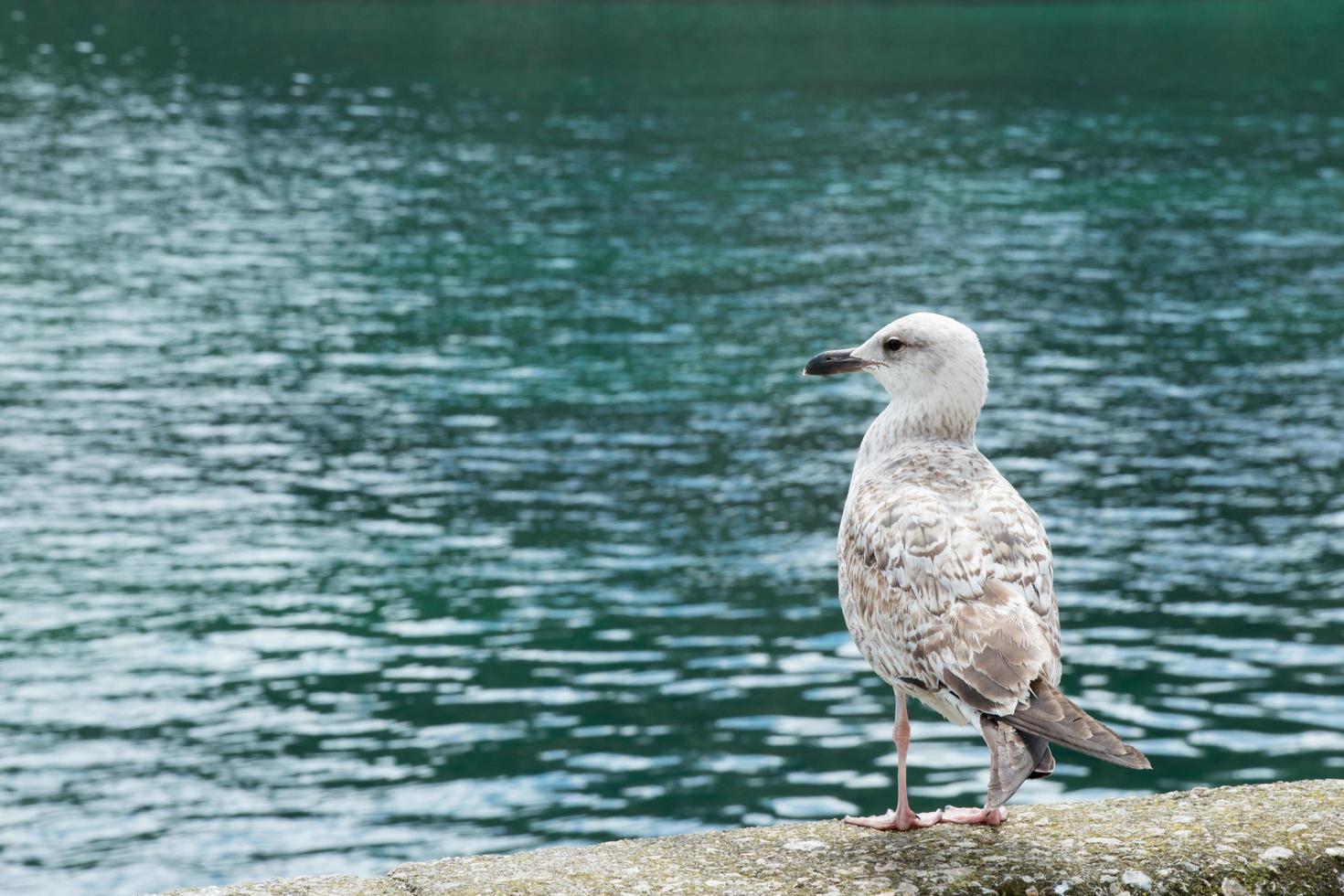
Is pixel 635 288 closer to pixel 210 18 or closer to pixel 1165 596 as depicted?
pixel 1165 596

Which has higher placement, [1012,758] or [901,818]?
[1012,758]

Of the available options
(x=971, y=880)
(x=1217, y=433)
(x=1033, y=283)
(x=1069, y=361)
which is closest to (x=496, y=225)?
(x=1033, y=283)

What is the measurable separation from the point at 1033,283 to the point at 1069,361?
21.8 feet

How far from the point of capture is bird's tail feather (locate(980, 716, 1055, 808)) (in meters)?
5.41

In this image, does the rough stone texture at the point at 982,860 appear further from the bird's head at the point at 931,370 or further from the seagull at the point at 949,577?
the bird's head at the point at 931,370

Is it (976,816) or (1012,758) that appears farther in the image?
(976,816)

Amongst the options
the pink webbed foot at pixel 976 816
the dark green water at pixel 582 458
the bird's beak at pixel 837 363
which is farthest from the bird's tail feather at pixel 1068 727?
the dark green water at pixel 582 458

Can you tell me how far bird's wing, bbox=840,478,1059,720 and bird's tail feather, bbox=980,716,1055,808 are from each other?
0.28 ft

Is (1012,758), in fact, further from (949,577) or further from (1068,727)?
(949,577)

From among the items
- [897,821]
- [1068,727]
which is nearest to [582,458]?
[897,821]

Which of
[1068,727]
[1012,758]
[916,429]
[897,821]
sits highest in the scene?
[916,429]

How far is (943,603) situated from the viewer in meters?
6.34

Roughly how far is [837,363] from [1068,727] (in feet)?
8.52

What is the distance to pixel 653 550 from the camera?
22.1 meters
